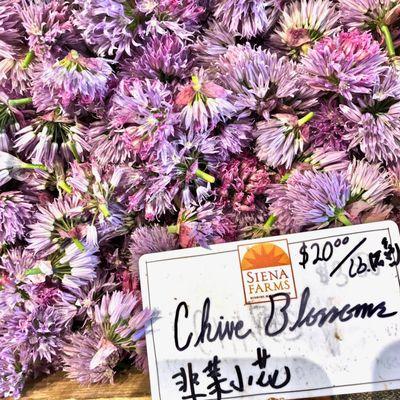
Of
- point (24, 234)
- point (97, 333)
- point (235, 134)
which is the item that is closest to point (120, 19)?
point (235, 134)

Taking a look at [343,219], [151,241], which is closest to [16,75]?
[151,241]

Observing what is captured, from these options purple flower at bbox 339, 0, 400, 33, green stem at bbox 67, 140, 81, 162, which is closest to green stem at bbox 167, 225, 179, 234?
green stem at bbox 67, 140, 81, 162

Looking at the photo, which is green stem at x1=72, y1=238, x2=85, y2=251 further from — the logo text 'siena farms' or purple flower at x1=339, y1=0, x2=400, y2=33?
purple flower at x1=339, y1=0, x2=400, y2=33

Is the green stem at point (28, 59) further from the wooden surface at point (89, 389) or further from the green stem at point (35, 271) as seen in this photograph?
the wooden surface at point (89, 389)

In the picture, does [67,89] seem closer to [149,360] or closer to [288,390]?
[149,360]

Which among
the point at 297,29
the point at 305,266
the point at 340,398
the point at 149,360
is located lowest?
the point at 340,398

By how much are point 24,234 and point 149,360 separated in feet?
1.07

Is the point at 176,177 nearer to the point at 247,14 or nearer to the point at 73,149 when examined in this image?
the point at 73,149

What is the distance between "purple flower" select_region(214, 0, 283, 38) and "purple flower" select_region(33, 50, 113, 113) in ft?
0.72

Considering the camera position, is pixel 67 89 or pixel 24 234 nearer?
pixel 67 89

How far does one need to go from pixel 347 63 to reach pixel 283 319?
420mm

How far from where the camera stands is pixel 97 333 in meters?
0.90

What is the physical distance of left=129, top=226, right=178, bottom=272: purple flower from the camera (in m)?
0.89

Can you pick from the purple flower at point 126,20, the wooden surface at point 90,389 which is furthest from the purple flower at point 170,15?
the wooden surface at point 90,389
